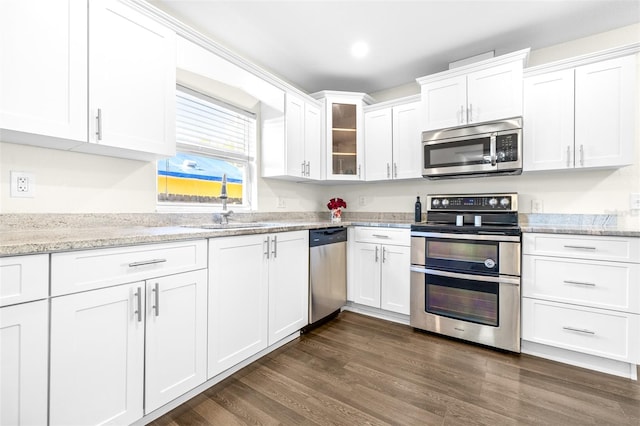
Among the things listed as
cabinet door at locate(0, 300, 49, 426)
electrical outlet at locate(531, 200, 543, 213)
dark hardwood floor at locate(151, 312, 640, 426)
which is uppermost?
electrical outlet at locate(531, 200, 543, 213)

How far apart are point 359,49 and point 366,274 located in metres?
2.21

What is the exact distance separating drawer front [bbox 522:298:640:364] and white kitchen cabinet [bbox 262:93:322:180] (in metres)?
2.29

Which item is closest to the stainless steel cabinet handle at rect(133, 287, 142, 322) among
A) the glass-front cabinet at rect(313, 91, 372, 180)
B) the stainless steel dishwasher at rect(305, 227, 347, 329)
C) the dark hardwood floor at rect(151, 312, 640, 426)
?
the dark hardwood floor at rect(151, 312, 640, 426)

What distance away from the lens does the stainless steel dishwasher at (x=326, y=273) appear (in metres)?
2.58

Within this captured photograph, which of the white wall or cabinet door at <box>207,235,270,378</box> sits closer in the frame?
the white wall

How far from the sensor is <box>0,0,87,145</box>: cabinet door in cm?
125

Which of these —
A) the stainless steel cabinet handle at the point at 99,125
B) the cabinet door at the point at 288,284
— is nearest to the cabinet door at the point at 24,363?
the stainless steel cabinet handle at the point at 99,125

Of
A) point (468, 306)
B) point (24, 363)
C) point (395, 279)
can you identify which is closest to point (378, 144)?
point (395, 279)

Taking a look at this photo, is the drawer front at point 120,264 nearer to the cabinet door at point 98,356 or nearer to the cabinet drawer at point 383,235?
the cabinet door at point 98,356

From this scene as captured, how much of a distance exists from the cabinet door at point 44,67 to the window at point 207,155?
27.8 inches

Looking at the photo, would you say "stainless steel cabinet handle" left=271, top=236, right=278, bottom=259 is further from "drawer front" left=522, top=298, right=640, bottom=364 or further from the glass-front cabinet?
"drawer front" left=522, top=298, right=640, bottom=364

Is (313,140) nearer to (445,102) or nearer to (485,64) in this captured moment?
(445,102)

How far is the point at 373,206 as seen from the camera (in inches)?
144

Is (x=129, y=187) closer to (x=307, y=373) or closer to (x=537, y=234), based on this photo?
(x=307, y=373)
